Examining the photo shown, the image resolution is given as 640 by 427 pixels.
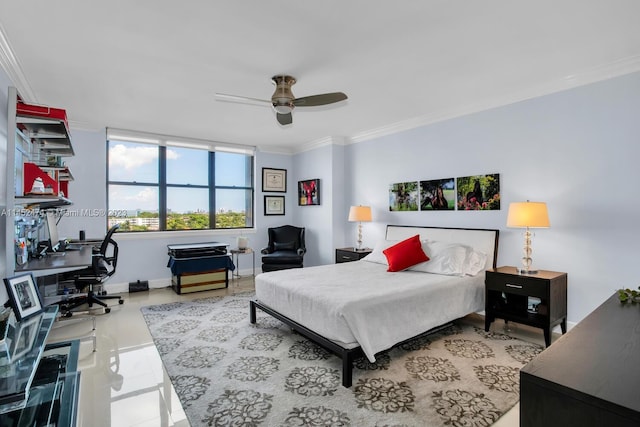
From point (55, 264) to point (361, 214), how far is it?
3761 millimetres

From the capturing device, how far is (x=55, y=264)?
296cm

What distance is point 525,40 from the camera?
8.41 ft

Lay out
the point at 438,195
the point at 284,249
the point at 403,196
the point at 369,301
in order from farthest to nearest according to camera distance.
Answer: the point at 284,249 < the point at 403,196 < the point at 438,195 < the point at 369,301

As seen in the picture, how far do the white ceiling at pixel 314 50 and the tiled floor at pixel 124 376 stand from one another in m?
2.57

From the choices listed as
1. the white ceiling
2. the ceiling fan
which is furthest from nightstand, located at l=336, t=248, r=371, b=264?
the ceiling fan

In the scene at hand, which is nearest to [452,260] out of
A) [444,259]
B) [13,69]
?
[444,259]

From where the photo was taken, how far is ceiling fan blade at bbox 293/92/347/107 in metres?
2.92

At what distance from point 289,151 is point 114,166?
124 inches

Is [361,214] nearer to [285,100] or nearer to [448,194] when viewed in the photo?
[448,194]

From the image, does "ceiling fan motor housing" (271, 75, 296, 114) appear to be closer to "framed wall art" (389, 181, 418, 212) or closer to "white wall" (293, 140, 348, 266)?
"framed wall art" (389, 181, 418, 212)

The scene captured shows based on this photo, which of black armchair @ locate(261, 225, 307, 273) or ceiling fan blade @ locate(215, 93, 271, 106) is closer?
ceiling fan blade @ locate(215, 93, 271, 106)

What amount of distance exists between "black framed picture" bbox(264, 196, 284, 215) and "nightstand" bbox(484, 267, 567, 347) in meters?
4.31

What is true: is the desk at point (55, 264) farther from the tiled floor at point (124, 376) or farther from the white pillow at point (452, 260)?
the white pillow at point (452, 260)

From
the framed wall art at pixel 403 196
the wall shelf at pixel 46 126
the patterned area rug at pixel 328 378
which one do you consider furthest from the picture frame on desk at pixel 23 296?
the framed wall art at pixel 403 196
